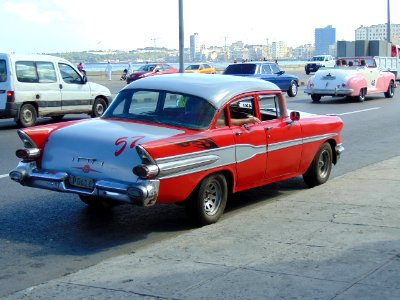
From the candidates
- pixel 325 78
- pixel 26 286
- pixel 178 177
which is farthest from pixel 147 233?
pixel 325 78

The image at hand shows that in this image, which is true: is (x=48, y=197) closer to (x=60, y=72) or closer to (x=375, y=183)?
(x=375, y=183)

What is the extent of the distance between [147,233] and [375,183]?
3.88 m

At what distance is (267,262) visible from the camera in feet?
19.4

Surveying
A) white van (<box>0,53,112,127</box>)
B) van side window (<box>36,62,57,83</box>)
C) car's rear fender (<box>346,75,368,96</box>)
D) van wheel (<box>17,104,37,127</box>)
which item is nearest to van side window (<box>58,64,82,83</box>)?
white van (<box>0,53,112,127</box>)

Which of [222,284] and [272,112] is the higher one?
[272,112]

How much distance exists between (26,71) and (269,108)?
10359 mm

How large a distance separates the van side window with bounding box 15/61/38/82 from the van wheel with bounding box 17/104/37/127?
671 millimetres

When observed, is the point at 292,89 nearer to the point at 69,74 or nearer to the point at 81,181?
the point at 69,74

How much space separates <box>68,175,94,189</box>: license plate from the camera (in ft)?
22.7

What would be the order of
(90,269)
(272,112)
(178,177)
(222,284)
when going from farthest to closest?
(272,112)
(178,177)
(90,269)
(222,284)

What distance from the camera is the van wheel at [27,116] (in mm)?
17344

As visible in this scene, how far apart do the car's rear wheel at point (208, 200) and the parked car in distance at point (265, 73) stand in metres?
21.0

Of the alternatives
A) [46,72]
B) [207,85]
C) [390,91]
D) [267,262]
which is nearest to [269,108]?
[207,85]

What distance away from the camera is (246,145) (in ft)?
25.5
